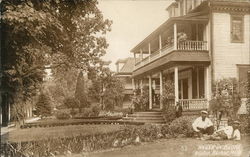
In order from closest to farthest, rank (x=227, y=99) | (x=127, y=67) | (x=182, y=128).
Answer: (x=182, y=128) → (x=227, y=99) → (x=127, y=67)

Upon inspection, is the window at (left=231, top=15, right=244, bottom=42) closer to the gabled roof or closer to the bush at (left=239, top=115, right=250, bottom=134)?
the bush at (left=239, top=115, right=250, bottom=134)

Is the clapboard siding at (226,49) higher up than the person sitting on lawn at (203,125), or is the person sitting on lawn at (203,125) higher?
the clapboard siding at (226,49)

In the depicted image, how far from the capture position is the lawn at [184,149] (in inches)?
393

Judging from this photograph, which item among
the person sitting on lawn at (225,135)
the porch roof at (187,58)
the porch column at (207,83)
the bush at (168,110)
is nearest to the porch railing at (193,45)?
the porch roof at (187,58)

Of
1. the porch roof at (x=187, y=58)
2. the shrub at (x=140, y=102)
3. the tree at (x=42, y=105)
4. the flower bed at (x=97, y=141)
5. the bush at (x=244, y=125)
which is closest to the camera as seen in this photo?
the flower bed at (x=97, y=141)

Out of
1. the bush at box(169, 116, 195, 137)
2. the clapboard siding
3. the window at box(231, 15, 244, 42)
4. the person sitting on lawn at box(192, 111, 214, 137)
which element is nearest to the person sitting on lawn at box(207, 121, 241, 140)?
the person sitting on lawn at box(192, 111, 214, 137)

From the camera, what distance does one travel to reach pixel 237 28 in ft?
60.5

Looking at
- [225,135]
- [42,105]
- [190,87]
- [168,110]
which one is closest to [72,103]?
[42,105]

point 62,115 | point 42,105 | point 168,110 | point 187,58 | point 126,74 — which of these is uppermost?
point 187,58

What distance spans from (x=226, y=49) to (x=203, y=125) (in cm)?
750

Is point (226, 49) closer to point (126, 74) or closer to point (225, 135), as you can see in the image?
point (225, 135)

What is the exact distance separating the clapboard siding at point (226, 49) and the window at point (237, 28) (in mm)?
198

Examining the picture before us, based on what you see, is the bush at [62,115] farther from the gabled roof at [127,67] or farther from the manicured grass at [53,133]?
the manicured grass at [53,133]

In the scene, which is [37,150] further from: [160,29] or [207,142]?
[160,29]
